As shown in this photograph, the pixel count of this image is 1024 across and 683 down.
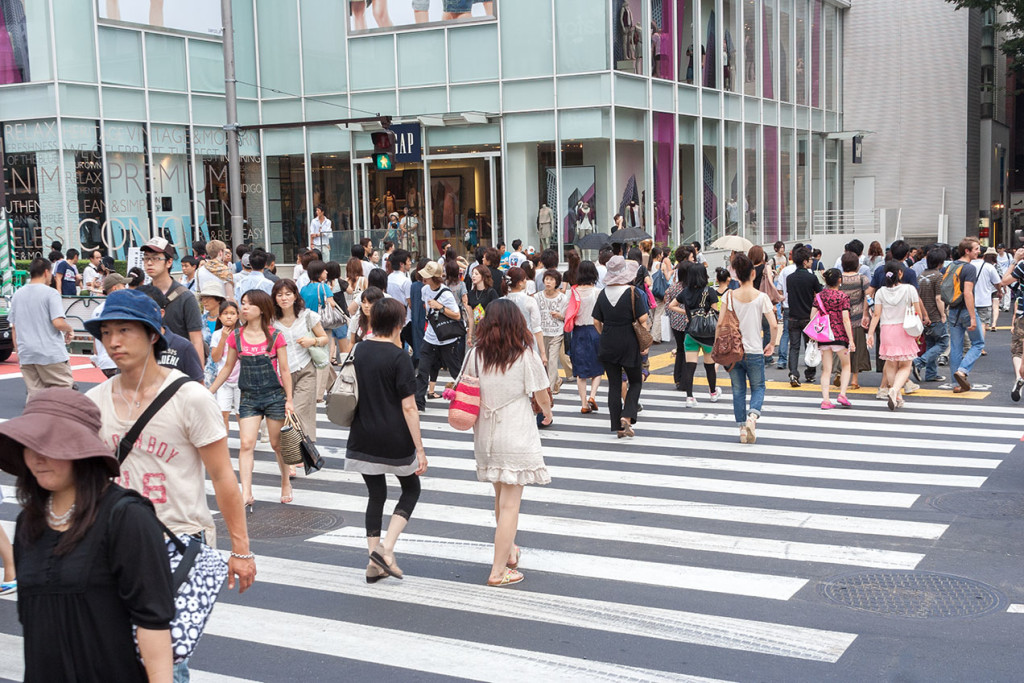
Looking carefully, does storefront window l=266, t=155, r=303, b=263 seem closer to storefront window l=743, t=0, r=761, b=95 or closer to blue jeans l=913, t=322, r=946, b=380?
storefront window l=743, t=0, r=761, b=95

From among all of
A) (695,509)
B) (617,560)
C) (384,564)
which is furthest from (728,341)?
(384,564)

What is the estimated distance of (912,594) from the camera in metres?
6.40

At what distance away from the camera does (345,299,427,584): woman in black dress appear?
264 inches

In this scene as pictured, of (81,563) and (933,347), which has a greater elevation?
→ (81,563)

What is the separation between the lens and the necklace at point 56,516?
3030mm

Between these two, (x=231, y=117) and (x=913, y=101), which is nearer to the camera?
(x=231, y=117)

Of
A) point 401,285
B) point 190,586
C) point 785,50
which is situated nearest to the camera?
point 190,586

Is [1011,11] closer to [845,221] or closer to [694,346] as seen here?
[845,221]

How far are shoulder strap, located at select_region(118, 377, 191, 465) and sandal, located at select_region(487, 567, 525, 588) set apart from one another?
3.26m

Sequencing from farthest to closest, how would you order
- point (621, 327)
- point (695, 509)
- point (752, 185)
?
point (752, 185), point (621, 327), point (695, 509)

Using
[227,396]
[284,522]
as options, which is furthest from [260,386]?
[227,396]

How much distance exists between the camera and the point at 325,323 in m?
12.2

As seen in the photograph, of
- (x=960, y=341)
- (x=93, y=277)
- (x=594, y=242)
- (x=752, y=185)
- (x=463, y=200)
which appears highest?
(x=752, y=185)

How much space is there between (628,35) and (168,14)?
12166 millimetres
